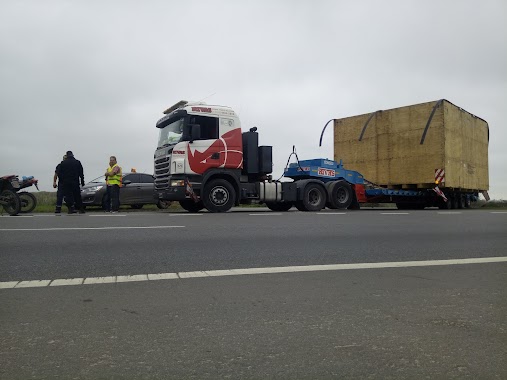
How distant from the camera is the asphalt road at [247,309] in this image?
8.82 feet

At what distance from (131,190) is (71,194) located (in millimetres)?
3573

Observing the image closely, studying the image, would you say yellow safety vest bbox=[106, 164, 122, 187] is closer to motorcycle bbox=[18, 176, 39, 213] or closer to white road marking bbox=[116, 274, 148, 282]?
motorcycle bbox=[18, 176, 39, 213]

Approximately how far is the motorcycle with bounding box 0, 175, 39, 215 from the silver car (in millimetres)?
1989

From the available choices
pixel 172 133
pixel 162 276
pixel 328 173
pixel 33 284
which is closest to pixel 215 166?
pixel 172 133

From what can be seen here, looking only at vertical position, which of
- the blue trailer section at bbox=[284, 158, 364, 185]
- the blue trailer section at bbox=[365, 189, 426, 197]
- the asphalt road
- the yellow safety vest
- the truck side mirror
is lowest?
the asphalt road

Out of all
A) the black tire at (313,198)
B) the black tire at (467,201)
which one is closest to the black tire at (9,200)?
the black tire at (313,198)

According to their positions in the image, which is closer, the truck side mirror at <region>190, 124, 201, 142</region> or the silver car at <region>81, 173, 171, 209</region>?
the truck side mirror at <region>190, 124, 201, 142</region>

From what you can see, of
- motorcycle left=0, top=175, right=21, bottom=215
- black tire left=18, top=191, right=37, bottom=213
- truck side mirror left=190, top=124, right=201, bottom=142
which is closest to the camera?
motorcycle left=0, top=175, right=21, bottom=215

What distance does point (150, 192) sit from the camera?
59.7 ft

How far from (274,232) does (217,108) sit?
704 cm

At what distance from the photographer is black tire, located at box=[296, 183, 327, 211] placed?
54.9ft

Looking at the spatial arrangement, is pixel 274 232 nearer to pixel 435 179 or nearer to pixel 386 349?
pixel 386 349

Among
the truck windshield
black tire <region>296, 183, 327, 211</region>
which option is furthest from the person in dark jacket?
black tire <region>296, 183, 327, 211</region>

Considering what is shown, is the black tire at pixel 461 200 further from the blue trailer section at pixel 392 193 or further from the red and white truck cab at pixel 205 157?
the red and white truck cab at pixel 205 157
